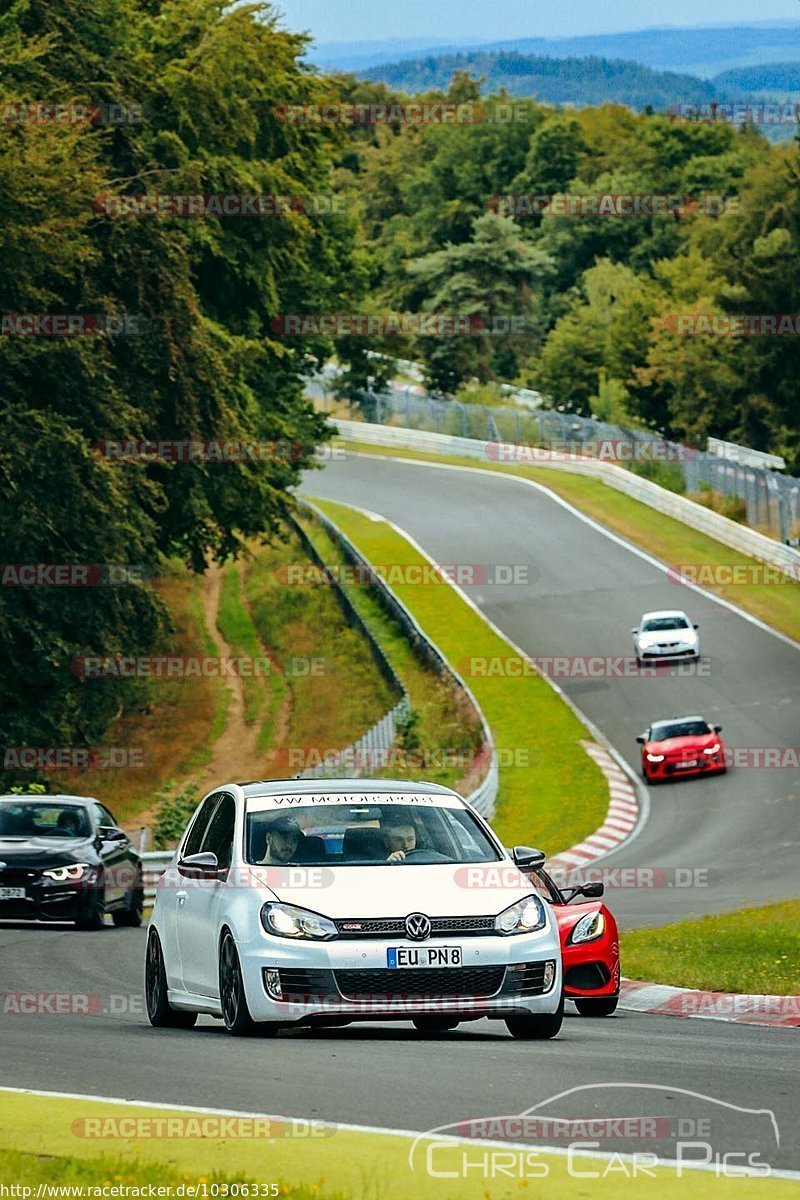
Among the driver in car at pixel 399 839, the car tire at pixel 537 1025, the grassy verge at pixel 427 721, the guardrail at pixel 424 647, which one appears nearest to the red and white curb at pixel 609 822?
the guardrail at pixel 424 647

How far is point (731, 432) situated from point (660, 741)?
5028 centimetres

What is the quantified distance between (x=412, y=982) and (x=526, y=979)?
69 cm

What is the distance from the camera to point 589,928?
558 inches

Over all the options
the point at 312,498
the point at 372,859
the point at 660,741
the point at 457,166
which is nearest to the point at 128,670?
the point at 660,741

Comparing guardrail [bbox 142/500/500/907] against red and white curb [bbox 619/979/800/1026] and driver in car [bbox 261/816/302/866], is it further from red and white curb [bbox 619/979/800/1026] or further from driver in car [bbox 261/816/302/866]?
driver in car [bbox 261/816/302/866]

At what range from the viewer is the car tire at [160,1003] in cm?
1312

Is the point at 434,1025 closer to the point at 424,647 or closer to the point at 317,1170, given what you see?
the point at 317,1170

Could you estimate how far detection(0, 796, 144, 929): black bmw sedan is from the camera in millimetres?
23016

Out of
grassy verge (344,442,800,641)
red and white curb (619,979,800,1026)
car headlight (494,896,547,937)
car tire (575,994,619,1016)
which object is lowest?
grassy verge (344,442,800,641)

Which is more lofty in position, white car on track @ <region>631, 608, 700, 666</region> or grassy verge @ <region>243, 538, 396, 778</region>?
white car on track @ <region>631, 608, 700, 666</region>

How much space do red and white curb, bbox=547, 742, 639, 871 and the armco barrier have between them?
1939cm

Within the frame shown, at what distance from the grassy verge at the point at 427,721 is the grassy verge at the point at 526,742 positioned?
74 centimetres

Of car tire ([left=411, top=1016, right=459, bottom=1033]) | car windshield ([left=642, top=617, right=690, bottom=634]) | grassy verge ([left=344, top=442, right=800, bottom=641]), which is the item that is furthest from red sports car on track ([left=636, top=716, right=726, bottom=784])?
car tire ([left=411, top=1016, right=459, bottom=1033])

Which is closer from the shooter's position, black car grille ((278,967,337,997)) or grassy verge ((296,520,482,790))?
black car grille ((278,967,337,997))
